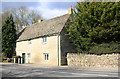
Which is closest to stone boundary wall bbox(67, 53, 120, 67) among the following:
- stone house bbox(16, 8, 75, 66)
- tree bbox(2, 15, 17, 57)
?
stone house bbox(16, 8, 75, 66)

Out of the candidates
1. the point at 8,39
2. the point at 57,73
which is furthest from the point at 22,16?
the point at 57,73

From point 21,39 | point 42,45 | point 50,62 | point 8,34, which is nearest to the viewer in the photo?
point 50,62

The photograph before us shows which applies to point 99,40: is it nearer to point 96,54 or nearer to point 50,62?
point 96,54

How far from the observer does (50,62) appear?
2755 cm

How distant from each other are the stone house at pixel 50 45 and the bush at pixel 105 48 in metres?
5.86

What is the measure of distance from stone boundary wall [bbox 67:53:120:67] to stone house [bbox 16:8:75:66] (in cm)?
241

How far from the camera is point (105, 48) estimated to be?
21266 mm

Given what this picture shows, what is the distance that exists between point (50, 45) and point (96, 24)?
893cm

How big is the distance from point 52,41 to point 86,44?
21.3ft

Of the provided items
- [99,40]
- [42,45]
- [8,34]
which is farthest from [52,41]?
[8,34]

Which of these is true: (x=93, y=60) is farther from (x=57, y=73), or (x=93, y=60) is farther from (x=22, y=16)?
(x=22, y=16)

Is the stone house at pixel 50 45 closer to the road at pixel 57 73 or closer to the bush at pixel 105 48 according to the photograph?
the bush at pixel 105 48

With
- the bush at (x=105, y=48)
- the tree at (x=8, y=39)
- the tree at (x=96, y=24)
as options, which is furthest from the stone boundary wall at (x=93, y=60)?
the tree at (x=8, y=39)

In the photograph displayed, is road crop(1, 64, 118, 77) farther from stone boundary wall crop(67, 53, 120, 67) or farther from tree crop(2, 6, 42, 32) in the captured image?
tree crop(2, 6, 42, 32)
